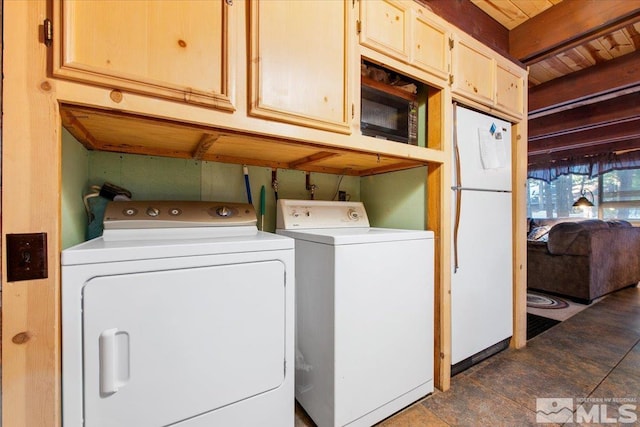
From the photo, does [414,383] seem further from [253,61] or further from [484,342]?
[253,61]

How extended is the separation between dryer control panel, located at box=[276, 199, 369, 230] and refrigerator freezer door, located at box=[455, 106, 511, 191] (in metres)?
0.68

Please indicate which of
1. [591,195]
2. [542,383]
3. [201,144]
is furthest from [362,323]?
[591,195]

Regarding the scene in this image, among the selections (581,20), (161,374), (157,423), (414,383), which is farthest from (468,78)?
(157,423)

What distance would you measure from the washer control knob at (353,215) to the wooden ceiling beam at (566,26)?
5.97ft

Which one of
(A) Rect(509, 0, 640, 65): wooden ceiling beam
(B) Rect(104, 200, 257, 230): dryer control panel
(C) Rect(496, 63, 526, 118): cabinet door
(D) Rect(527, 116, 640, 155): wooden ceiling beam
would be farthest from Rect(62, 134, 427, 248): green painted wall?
(D) Rect(527, 116, 640, 155): wooden ceiling beam

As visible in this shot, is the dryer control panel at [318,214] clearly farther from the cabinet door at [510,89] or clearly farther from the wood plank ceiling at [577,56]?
the wood plank ceiling at [577,56]

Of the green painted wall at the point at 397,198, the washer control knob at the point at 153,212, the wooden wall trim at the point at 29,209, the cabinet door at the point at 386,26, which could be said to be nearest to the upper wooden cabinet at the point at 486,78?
the cabinet door at the point at 386,26

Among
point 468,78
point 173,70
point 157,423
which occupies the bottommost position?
point 157,423

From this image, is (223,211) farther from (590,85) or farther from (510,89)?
(590,85)

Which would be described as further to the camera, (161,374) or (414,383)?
(414,383)

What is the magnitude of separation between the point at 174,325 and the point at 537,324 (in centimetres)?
320

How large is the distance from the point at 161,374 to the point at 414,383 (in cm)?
127

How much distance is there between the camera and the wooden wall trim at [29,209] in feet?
2.37

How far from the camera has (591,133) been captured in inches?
196
